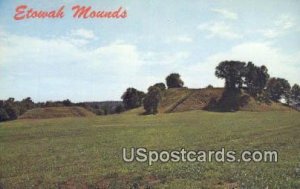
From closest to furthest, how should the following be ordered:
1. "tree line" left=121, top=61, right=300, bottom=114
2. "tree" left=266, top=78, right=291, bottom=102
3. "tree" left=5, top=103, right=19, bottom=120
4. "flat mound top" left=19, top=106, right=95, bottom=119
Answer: "tree" left=266, top=78, right=291, bottom=102, "tree" left=5, top=103, right=19, bottom=120, "tree line" left=121, top=61, right=300, bottom=114, "flat mound top" left=19, top=106, right=95, bottom=119

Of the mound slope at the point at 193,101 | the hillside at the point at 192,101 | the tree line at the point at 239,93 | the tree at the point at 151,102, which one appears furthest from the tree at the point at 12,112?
the mound slope at the point at 193,101

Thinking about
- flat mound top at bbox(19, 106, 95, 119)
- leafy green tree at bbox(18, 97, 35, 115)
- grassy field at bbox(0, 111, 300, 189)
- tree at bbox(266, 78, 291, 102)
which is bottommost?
grassy field at bbox(0, 111, 300, 189)

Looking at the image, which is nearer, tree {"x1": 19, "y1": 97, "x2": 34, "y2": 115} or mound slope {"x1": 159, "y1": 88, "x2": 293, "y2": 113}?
tree {"x1": 19, "y1": 97, "x2": 34, "y2": 115}

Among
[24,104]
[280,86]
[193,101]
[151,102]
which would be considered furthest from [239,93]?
[24,104]

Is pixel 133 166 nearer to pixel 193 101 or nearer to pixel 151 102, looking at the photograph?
pixel 151 102

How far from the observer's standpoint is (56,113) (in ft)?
186

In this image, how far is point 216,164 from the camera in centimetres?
2112

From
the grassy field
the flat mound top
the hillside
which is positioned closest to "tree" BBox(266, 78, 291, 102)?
the grassy field

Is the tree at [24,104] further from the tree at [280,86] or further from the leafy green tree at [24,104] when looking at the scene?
the tree at [280,86]

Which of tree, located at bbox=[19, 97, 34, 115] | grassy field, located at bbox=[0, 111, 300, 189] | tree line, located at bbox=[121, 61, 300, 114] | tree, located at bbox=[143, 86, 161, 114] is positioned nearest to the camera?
grassy field, located at bbox=[0, 111, 300, 189]

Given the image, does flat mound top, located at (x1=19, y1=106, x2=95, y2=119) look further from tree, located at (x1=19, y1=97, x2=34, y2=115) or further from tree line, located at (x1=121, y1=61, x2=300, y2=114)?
tree line, located at (x1=121, y1=61, x2=300, y2=114)

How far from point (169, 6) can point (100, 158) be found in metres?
8.24

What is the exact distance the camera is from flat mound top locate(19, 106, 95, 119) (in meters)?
50.4

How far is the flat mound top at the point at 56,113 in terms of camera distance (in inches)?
1986
